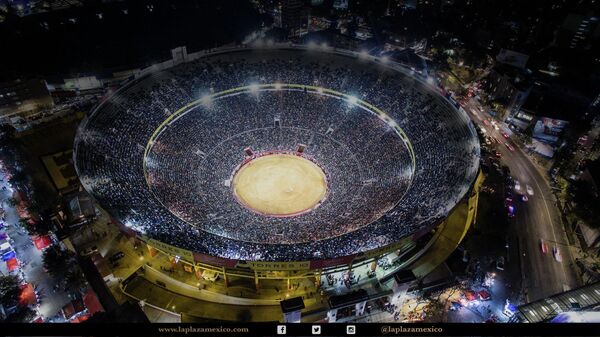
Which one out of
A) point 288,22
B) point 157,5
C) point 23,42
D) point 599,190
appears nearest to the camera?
point 599,190

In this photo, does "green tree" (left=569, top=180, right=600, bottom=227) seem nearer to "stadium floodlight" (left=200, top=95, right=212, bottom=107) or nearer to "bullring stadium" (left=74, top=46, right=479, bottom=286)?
"bullring stadium" (left=74, top=46, right=479, bottom=286)

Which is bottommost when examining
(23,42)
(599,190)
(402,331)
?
(599,190)

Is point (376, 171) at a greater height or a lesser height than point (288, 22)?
lesser

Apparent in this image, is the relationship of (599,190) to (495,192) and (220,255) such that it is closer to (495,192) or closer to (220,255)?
(495,192)

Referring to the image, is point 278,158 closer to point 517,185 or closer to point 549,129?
point 517,185

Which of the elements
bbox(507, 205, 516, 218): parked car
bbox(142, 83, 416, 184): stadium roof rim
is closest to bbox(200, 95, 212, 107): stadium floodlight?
bbox(142, 83, 416, 184): stadium roof rim

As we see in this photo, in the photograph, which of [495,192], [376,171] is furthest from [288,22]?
[495,192]

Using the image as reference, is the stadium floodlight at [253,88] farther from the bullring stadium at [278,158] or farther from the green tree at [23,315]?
the green tree at [23,315]
